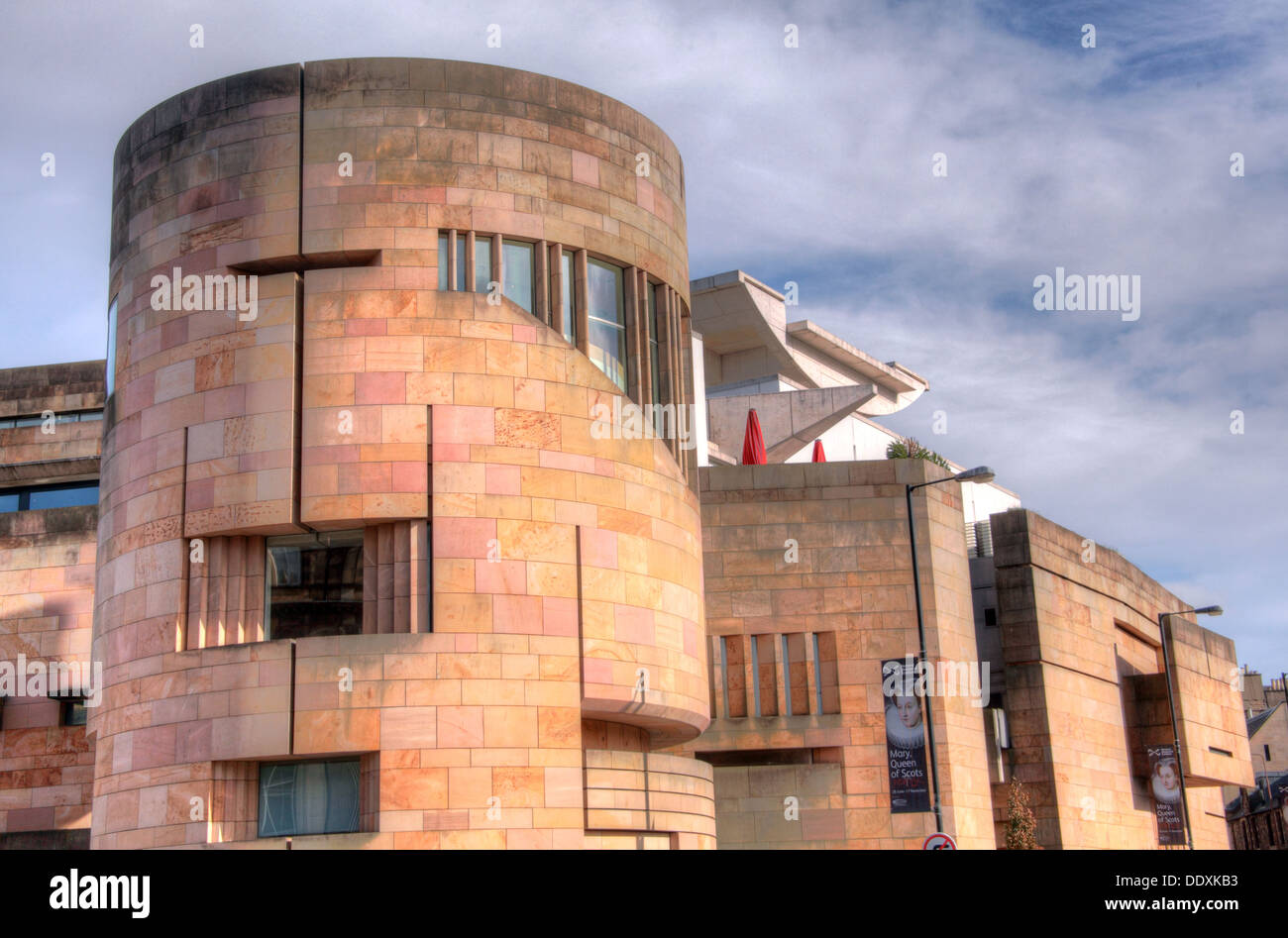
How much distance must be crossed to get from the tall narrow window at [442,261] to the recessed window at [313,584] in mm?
4938

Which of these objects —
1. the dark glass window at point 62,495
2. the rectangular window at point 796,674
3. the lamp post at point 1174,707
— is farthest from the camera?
the lamp post at point 1174,707

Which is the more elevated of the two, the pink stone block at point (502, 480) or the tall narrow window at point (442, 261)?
the tall narrow window at point (442, 261)

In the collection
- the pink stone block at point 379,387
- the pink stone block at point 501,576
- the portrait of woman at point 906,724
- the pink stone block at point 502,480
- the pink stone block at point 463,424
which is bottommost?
the portrait of woman at point 906,724

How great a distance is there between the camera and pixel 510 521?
89.5 ft

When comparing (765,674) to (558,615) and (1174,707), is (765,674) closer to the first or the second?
(558,615)

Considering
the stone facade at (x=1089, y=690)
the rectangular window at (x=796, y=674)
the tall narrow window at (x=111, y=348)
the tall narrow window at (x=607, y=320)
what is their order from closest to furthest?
the tall narrow window at (x=607, y=320) < the tall narrow window at (x=111, y=348) < the rectangular window at (x=796, y=674) < the stone facade at (x=1089, y=690)

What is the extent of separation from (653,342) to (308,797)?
11.8 m

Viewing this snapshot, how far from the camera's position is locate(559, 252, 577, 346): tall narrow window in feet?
96.8

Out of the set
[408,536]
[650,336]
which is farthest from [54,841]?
[650,336]

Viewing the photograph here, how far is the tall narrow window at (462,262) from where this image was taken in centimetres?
2836

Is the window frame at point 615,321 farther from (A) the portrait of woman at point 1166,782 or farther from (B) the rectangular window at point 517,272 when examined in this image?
(A) the portrait of woman at point 1166,782

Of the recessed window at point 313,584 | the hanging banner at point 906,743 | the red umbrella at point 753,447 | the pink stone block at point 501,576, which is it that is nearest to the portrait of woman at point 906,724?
the hanging banner at point 906,743

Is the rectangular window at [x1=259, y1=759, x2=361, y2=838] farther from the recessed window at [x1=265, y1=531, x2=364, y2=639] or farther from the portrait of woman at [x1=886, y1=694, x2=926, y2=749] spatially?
the portrait of woman at [x1=886, y1=694, x2=926, y2=749]
